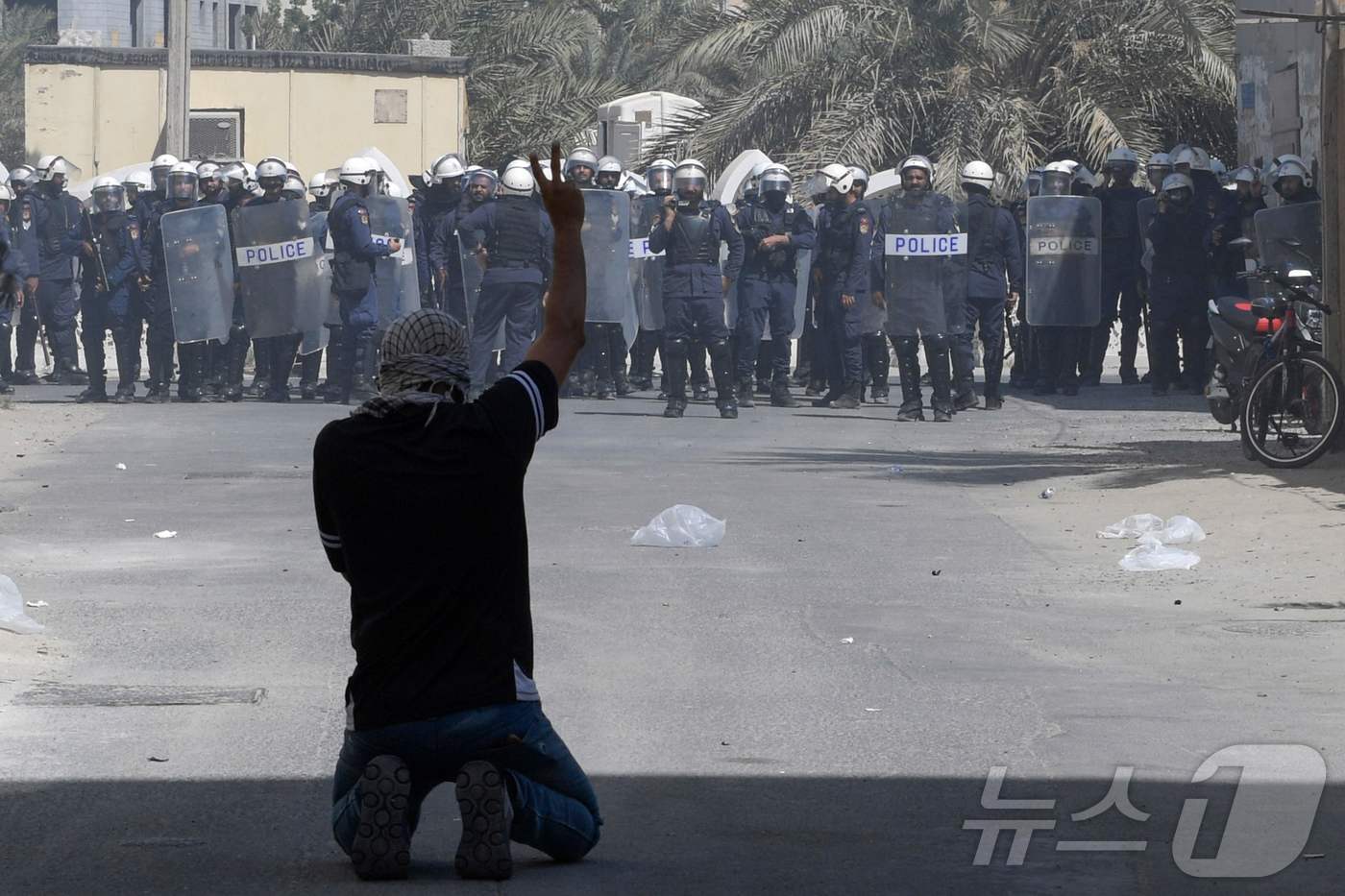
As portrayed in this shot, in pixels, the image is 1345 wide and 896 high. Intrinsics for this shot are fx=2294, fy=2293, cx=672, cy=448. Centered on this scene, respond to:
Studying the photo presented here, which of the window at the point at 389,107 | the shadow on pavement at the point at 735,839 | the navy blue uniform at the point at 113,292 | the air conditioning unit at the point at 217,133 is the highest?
the window at the point at 389,107

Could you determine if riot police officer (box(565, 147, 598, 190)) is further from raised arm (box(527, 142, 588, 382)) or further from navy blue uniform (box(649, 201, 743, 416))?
raised arm (box(527, 142, 588, 382))

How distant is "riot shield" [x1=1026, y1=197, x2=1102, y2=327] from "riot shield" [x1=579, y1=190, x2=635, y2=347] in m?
3.60

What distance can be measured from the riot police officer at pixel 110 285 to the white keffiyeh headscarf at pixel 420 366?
1562cm

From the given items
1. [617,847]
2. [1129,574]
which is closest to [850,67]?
[1129,574]

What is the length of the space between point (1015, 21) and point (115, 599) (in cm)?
2127

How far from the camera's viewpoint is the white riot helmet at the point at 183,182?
66.1ft

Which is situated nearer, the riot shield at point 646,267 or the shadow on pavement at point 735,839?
the shadow on pavement at point 735,839

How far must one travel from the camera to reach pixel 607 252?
66.6ft

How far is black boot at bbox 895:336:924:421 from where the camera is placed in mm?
18188

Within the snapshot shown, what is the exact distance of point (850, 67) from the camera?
28953mm

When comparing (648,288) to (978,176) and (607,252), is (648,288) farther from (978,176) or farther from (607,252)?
(978,176)

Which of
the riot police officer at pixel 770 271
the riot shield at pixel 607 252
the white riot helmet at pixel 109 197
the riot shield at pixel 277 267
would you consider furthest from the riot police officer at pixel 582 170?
the white riot helmet at pixel 109 197

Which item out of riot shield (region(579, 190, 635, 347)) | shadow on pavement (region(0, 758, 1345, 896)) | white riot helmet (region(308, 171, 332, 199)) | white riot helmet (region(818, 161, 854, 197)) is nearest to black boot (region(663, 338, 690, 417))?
riot shield (region(579, 190, 635, 347))

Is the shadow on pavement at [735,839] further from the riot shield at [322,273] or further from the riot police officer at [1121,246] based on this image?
the riot police officer at [1121,246]
